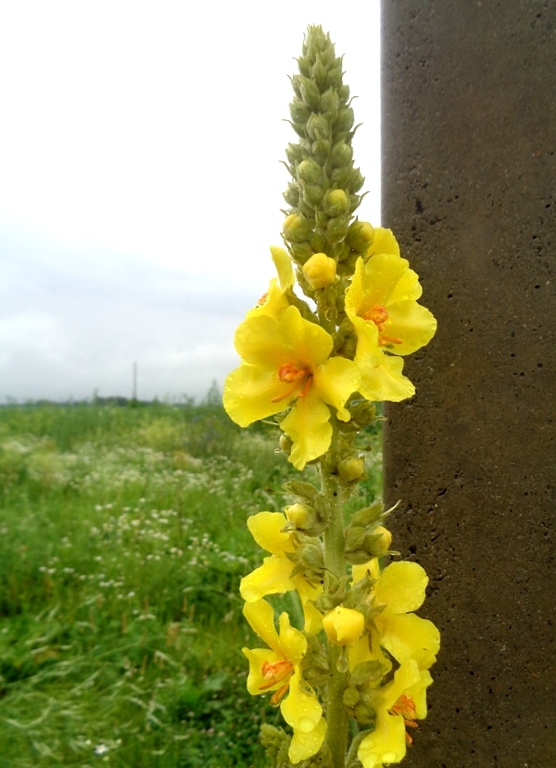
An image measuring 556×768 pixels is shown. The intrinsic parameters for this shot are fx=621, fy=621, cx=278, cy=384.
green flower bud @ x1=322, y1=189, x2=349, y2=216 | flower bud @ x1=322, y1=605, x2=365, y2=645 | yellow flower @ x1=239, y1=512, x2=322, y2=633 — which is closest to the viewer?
flower bud @ x1=322, y1=605, x2=365, y2=645

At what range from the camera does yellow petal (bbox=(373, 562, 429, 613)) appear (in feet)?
4.12

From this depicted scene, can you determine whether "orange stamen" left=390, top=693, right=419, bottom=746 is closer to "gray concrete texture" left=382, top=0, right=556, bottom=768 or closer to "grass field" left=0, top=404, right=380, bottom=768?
"grass field" left=0, top=404, right=380, bottom=768

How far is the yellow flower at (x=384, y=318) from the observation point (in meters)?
1.10

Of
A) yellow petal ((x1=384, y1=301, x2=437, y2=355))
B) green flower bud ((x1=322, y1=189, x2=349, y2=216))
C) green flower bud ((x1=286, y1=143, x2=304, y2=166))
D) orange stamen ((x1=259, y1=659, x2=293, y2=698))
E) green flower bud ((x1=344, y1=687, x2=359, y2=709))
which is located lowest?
green flower bud ((x1=344, y1=687, x2=359, y2=709))

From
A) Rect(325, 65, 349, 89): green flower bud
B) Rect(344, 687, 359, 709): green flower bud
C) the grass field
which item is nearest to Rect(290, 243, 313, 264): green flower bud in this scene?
Rect(325, 65, 349, 89): green flower bud

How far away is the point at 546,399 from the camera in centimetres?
196

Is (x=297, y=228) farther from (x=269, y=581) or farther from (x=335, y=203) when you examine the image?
(x=269, y=581)

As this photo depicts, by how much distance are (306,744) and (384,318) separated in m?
Answer: 0.79

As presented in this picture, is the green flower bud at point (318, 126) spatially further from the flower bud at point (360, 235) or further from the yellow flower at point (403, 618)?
the yellow flower at point (403, 618)

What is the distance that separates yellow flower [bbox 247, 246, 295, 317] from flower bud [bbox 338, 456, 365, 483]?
32 centimetres

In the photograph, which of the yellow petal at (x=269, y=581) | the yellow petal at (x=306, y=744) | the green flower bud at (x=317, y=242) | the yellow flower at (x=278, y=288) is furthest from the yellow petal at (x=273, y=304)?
the yellow petal at (x=306, y=744)

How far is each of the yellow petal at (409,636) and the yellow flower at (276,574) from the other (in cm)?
14

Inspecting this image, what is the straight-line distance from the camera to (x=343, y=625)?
108 cm

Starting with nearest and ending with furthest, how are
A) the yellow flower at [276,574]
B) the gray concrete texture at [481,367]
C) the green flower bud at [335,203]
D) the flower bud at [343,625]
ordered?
the flower bud at [343,625]
the green flower bud at [335,203]
the yellow flower at [276,574]
the gray concrete texture at [481,367]
